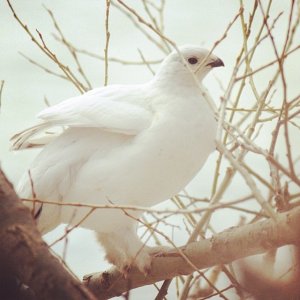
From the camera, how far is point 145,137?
1.13m

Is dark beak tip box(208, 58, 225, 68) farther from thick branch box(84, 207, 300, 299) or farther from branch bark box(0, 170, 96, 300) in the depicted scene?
branch bark box(0, 170, 96, 300)

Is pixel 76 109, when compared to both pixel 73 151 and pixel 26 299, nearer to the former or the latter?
pixel 73 151

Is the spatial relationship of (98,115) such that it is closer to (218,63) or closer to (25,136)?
(25,136)

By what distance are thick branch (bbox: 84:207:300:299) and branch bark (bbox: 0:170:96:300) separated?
8 cm

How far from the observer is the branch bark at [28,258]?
70 cm

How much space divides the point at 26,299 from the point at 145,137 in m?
0.45

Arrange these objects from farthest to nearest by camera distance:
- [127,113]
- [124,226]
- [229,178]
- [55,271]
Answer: [124,226], [127,113], [229,178], [55,271]

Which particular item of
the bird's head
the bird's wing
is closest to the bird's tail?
the bird's wing

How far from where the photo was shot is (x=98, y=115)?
1.15 meters

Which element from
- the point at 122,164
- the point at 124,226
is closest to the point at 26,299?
the point at 122,164

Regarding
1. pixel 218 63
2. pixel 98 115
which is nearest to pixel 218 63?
pixel 218 63

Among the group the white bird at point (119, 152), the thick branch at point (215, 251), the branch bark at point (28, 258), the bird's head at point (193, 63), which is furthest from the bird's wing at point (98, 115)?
the branch bark at point (28, 258)

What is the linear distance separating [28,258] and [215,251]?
1.28 feet

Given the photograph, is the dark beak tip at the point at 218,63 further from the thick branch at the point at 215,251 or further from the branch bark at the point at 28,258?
the branch bark at the point at 28,258
